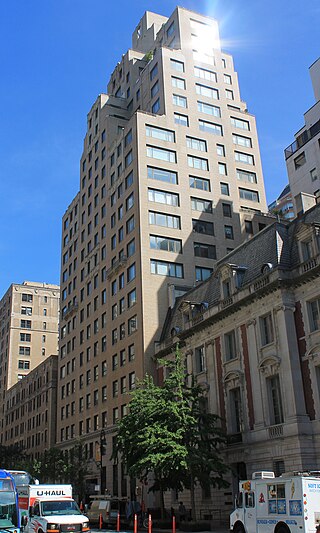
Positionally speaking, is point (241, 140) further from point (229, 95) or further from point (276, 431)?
point (276, 431)

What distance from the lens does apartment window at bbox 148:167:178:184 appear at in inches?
2391

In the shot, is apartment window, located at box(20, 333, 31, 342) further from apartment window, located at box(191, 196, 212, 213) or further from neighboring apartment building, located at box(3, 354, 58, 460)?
apartment window, located at box(191, 196, 212, 213)

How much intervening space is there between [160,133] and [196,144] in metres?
4.65

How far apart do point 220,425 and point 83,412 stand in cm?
3126

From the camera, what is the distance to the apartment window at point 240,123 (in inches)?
2778

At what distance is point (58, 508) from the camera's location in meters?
27.5

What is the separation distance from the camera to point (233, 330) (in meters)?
40.7

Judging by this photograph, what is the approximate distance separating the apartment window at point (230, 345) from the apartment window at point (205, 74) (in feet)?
134

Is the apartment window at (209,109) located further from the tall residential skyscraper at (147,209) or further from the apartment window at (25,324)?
the apartment window at (25,324)

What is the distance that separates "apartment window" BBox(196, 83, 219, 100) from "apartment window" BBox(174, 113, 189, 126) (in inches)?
201

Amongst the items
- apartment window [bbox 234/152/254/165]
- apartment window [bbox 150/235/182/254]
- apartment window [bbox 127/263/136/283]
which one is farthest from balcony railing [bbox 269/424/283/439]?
apartment window [bbox 234/152/254/165]

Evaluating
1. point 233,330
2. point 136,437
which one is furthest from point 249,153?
point 136,437

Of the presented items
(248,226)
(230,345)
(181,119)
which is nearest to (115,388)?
(230,345)

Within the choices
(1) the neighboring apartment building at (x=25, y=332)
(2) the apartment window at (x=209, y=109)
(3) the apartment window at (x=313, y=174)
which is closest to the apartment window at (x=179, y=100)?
(2) the apartment window at (x=209, y=109)
